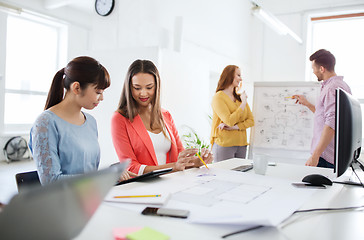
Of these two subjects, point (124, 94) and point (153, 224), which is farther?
point (124, 94)

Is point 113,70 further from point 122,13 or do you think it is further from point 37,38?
point 37,38

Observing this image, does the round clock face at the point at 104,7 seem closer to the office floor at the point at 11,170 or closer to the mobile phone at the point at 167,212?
Result: the office floor at the point at 11,170

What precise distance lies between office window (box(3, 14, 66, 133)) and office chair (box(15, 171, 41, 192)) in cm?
391

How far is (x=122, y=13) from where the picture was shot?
12.1ft

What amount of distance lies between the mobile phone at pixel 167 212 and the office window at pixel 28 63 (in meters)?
4.61

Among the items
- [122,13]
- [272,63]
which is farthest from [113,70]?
[272,63]

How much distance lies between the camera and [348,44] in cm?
519

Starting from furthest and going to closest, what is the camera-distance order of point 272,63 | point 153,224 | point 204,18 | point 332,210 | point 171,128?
point 272,63, point 204,18, point 171,128, point 332,210, point 153,224

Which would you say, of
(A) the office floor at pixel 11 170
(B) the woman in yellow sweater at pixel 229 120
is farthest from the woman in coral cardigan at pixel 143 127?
(A) the office floor at pixel 11 170

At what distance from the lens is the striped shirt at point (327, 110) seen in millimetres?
2303

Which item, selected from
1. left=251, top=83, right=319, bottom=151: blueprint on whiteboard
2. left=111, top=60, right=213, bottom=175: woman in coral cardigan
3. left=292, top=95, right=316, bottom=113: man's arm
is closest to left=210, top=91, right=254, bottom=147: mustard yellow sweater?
left=251, top=83, right=319, bottom=151: blueprint on whiteboard

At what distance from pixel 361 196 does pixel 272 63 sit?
4.87 metres

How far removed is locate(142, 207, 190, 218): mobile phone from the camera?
0.84 meters

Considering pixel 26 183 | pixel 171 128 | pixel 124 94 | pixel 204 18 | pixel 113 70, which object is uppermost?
pixel 204 18
